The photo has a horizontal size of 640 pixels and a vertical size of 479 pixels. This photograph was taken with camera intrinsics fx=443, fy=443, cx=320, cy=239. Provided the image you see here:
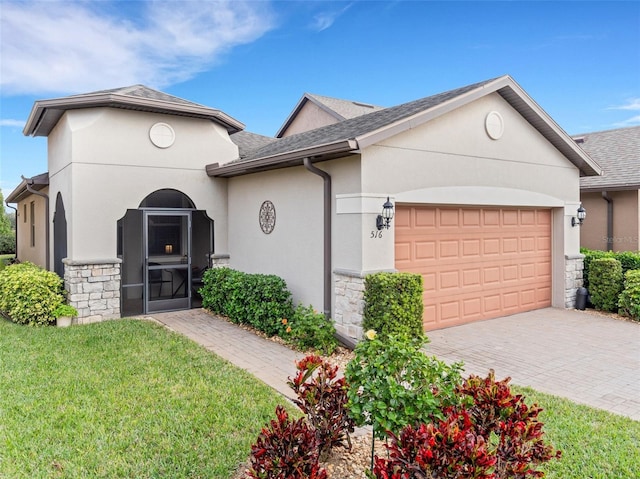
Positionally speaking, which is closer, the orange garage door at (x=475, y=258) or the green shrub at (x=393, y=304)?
the green shrub at (x=393, y=304)

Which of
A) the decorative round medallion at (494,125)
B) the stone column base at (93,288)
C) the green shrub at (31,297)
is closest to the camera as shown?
the green shrub at (31,297)

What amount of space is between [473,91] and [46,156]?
11.2 metres

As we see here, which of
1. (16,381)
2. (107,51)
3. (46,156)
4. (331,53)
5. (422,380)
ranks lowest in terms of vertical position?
(16,381)

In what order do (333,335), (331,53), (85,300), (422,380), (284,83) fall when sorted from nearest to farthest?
(422,380), (333,335), (85,300), (331,53), (284,83)

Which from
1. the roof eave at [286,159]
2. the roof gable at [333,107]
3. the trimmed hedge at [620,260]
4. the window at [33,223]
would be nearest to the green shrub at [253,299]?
the roof eave at [286,159]

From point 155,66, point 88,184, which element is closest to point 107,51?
point 155,66

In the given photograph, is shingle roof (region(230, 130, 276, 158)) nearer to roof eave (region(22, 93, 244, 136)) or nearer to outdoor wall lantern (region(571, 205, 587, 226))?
roof eave (region(22, 93, 244, 136))

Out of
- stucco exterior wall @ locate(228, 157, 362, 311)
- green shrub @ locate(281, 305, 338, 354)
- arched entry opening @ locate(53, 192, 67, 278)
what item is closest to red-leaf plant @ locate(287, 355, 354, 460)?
green shrub @ locate(281, 305, 338, 354)

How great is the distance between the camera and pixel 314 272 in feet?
26.8

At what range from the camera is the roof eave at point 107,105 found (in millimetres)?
9066

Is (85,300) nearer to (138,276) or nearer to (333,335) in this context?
(138,276)

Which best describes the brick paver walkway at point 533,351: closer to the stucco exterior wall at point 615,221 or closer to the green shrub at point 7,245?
the stucco exterior wall at point 615,221

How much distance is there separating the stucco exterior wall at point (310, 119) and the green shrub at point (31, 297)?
1332cm

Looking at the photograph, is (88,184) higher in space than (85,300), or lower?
higher
